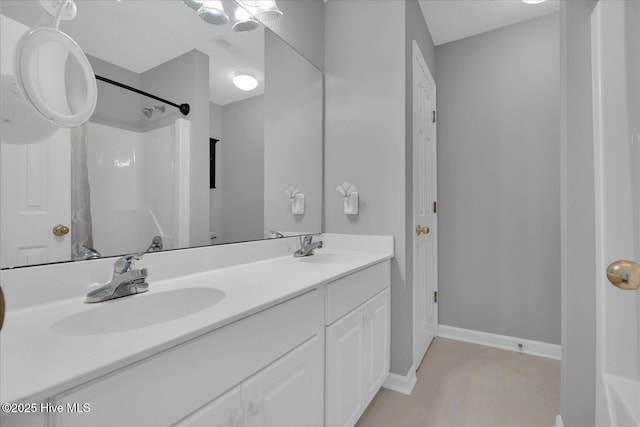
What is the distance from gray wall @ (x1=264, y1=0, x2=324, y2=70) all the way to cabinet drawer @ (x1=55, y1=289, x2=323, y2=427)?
1551 millimetres

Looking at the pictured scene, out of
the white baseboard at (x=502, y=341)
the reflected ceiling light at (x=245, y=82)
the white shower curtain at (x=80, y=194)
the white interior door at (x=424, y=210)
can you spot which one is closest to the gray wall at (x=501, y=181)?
the white baseboard at (x=502, y=341)

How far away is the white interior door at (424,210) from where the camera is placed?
1.96 metres

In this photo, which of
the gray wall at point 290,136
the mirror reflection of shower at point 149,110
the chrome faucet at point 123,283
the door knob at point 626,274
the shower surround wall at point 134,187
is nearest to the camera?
the door knob at point 626,274

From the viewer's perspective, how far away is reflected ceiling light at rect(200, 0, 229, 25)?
1235 millimetres

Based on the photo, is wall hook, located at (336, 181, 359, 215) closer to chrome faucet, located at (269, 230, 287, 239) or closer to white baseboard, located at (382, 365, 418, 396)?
chrome faucet, located at (269, 230, 287, 239)

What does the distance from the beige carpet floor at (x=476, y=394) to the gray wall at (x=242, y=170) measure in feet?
3.82

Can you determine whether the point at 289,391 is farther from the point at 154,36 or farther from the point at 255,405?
the point at 154,36

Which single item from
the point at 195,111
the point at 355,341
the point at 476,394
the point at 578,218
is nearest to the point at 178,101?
the point at 195,111

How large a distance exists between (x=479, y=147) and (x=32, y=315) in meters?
2.77

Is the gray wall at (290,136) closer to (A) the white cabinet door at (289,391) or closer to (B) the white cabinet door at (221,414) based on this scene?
(A) the white cabinet door at (289,391)

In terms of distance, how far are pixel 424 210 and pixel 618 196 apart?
1445mm

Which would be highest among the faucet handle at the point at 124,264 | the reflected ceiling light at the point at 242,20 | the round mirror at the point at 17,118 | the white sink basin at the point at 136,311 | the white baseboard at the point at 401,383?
the reflected ceiling light at the point at 242,20

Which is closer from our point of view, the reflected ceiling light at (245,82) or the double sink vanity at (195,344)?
the double sink vanity at (195,344)

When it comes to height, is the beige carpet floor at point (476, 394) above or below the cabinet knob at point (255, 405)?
below
